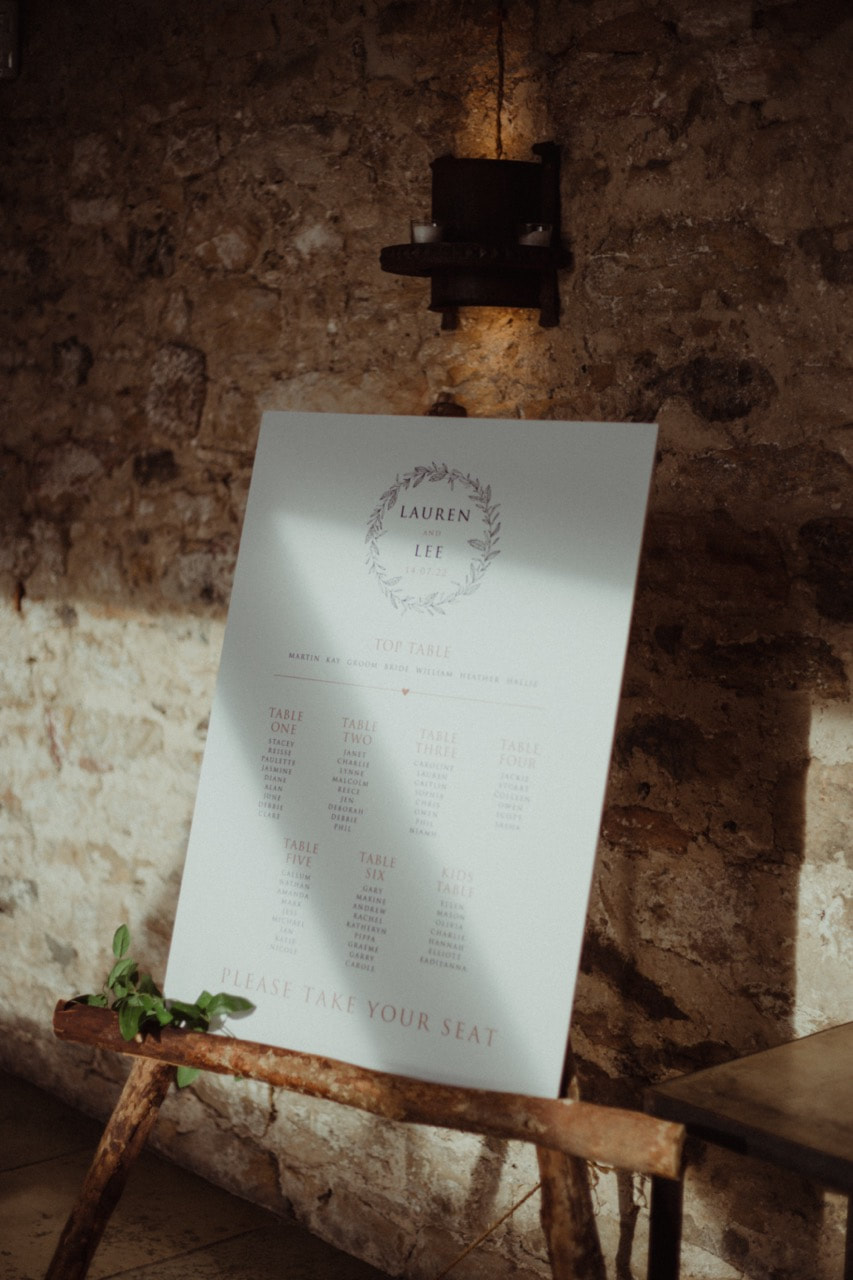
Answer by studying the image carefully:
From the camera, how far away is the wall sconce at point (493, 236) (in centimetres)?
211

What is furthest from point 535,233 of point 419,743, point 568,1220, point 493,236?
point 568,1220

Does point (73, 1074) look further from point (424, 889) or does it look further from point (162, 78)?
point (162, 78)

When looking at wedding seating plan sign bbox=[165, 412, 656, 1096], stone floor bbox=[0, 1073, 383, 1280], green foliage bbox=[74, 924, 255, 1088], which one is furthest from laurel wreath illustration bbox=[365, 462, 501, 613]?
stone floor bbox=[0, 1073, 383, 1280]

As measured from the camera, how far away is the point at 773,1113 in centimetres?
145

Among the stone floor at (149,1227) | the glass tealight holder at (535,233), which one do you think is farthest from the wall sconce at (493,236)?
the stone floor at (149,1227)

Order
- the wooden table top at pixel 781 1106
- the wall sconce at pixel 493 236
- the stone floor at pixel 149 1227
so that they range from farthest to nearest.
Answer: the stone floor at pixel 149 1227, the wall sconce at pixel 493 236, the wooden table top at pixel 781 1106

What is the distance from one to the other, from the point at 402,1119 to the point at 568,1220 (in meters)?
0.25

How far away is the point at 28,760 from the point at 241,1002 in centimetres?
161

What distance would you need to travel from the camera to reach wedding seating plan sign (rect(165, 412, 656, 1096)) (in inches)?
65.2

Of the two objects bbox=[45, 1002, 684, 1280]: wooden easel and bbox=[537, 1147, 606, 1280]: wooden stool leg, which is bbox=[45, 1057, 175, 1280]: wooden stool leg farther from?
bbox=[537, 1147, 606, 1280]: wooden stool leg

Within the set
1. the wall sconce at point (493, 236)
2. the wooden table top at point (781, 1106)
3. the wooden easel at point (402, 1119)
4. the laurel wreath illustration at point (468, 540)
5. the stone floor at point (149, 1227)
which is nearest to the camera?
the wooden table top at point (781, 1106)

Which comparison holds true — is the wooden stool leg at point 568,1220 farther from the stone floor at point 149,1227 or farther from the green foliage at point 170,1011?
the stone floor at point 149,1227

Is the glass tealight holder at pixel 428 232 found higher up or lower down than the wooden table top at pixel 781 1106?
higher up

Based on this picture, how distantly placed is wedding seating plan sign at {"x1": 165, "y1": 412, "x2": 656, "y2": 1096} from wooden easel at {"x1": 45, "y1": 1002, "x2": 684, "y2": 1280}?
0.03m
